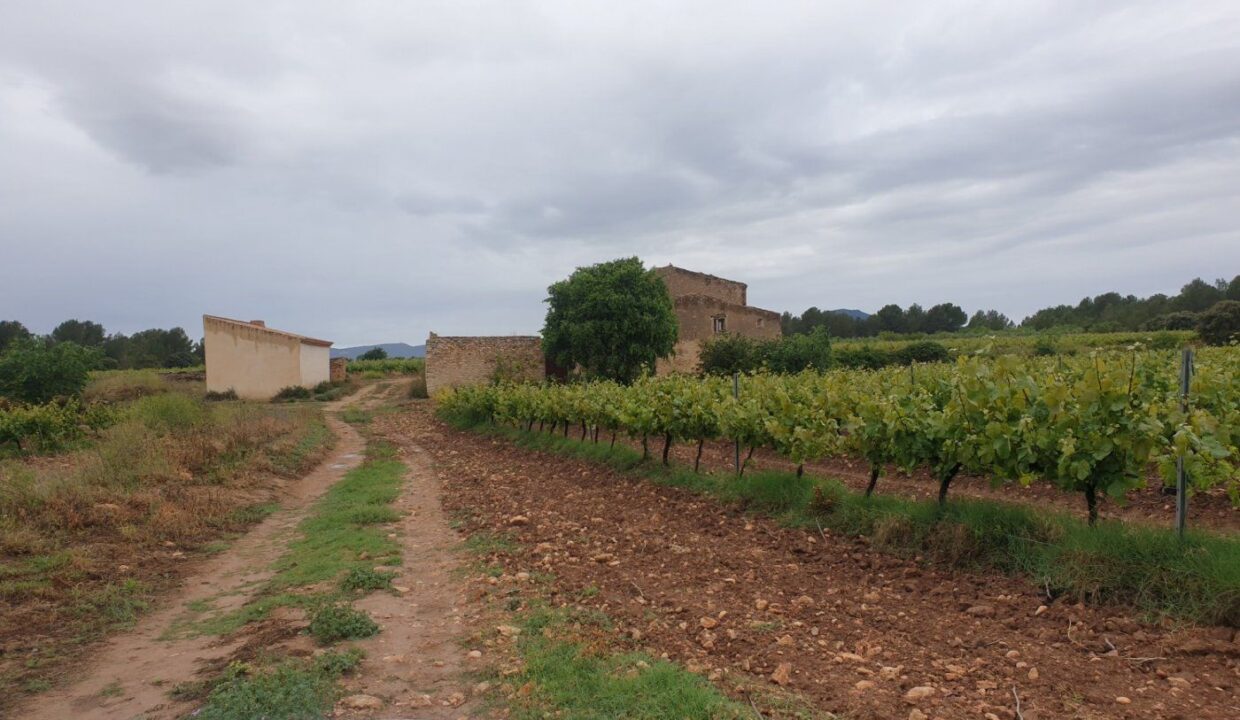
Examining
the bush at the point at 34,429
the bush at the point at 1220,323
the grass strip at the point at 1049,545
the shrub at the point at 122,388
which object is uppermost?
the bush at the point at 1220,323

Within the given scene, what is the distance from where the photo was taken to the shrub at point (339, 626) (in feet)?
14.2

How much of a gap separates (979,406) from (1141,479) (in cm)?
110

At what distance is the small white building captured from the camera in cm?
3170

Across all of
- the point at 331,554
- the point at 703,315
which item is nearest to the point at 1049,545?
the point at 331,554

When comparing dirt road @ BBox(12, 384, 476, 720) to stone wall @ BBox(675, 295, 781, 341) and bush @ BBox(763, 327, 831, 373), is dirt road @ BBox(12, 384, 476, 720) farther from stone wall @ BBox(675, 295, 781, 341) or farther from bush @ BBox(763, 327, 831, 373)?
stone wall @ BBox(675, 295, 781, 341)

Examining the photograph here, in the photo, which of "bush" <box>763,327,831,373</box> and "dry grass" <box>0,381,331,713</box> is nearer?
"dry grass" <box>0,381,331,713</box>

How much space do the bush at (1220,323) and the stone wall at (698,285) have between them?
21784 millimetres

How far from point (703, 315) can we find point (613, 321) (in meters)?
8.72

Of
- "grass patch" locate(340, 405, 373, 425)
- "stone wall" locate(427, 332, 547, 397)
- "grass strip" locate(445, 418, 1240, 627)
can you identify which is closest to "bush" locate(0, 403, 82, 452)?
"grass patch" locate(340, 405, 373, 425)

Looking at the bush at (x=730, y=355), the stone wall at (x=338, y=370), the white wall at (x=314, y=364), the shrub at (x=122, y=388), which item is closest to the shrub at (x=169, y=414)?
the shrub at (x=122, y=388)

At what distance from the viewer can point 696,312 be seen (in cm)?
3344

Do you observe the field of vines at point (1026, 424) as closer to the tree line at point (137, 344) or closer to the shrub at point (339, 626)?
the shrub at point (339, 626)

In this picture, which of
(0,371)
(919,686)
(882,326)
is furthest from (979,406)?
(882,326)

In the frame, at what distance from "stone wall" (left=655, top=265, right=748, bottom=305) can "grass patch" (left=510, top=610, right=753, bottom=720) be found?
3140 centimetres
